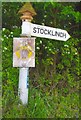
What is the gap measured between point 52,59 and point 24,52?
1129 millimetres

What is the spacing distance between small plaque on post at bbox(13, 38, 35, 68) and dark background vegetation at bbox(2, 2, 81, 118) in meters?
0.33

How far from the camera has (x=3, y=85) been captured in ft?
11.5

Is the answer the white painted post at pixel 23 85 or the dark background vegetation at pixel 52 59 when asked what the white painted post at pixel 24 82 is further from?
the dark background vegetation at pixel 52 59

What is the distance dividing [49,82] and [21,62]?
84 cm

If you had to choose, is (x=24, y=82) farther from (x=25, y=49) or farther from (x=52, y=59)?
(x=52, y=59)

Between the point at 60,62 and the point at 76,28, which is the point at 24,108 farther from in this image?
the point at 76,28

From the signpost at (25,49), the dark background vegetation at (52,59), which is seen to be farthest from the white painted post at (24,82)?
the dark background vegetation at (52,59)

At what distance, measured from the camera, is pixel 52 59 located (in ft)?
13.7

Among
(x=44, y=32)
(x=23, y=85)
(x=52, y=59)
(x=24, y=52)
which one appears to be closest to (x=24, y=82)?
(x=23, y=85)

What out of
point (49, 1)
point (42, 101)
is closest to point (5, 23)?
point (49, 1)

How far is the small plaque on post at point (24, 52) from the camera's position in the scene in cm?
310

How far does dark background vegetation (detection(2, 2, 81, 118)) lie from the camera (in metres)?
3.48

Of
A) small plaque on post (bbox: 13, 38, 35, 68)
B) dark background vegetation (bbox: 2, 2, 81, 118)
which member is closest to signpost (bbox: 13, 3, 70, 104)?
small plaque on post (bbox: 13, 38, 35, 68)

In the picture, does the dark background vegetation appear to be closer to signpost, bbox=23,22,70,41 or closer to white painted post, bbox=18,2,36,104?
white painted post, bbox=18,2,36,104
